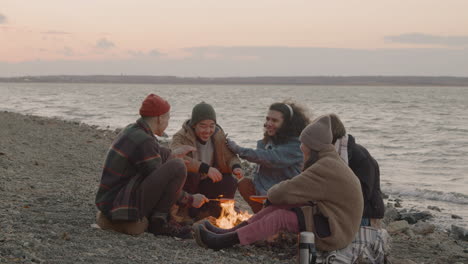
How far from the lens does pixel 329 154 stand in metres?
4.76

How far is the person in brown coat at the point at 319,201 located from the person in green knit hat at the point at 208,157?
126 cm

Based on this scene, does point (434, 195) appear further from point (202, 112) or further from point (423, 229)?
point (202, 112)

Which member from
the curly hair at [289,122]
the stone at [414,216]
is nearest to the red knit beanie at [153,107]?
the curly hair at [289,122]

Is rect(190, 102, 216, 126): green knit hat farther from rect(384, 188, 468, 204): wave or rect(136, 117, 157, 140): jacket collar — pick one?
rect(384, 188, 468, 204): wave

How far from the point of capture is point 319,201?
187 inches

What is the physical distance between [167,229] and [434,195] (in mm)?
8457

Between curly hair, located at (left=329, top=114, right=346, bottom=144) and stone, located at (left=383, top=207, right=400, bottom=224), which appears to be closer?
curly hair, located at (left=329, top=114, right=346, bottom=144)

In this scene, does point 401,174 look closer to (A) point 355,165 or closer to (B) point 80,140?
(B) point 80,140

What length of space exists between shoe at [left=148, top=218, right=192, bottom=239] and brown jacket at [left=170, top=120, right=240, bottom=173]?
2.87 ft

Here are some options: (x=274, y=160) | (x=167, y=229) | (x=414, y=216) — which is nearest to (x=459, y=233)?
(x=414, y=216)

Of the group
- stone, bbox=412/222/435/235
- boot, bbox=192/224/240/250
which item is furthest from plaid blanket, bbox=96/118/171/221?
stone, bbox=412/222/435/235

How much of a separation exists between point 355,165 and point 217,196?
1.74 metres

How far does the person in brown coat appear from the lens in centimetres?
468

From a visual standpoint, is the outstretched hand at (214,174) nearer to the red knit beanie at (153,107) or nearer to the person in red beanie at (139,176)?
the person in red beanie at (139,176)
